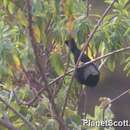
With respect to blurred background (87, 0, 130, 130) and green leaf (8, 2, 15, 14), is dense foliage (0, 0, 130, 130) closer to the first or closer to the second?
green leaf (8, 2, 15, 14)

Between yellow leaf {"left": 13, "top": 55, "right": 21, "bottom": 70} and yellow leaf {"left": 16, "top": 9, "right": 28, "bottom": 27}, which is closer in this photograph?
yellow leaf {"left": 16, "top": 9, "right": 28, "bottom": 27}

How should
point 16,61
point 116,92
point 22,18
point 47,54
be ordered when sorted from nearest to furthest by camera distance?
point 22,18
point 16,61
point 47,54
point 116,92

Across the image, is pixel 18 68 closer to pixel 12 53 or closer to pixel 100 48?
pixel 12 53

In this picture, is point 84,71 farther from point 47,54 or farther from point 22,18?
point 22,18

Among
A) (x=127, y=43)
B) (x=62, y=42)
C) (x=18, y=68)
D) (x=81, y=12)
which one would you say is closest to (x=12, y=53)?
(x=18, y=68)

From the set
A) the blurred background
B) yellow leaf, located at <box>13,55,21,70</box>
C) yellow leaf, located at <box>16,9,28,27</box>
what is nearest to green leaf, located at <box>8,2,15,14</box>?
yellow leaf, located at <box>16,9,28,27</box>

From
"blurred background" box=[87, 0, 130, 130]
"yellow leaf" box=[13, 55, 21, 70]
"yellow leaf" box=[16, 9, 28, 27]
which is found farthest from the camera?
"blurred background" box=[87, 0, 130, 130]

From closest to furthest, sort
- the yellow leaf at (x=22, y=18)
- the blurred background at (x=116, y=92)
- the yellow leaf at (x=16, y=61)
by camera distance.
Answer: the yellow leaf at (x=22, y=18) < the yellow leaf at (x=16, y=61) < the blurred background at (x=116, y=92)

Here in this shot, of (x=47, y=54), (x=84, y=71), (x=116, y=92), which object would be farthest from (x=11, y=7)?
(x=116, y=92)

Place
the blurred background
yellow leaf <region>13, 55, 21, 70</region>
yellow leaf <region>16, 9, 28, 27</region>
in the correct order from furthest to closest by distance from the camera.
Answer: the blurred background, yellow leaf <region>13, 55, 21, 70</region>, yellow leaf <region>16, 9, 28, 27</region>

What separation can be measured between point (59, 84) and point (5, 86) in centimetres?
24

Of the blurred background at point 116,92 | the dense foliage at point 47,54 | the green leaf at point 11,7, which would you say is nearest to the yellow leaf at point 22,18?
the green leaf at point 11,7

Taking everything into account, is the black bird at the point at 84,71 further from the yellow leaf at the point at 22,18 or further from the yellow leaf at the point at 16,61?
the yellow leaf at the point at 22,18

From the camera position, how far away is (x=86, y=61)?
2041 mm
